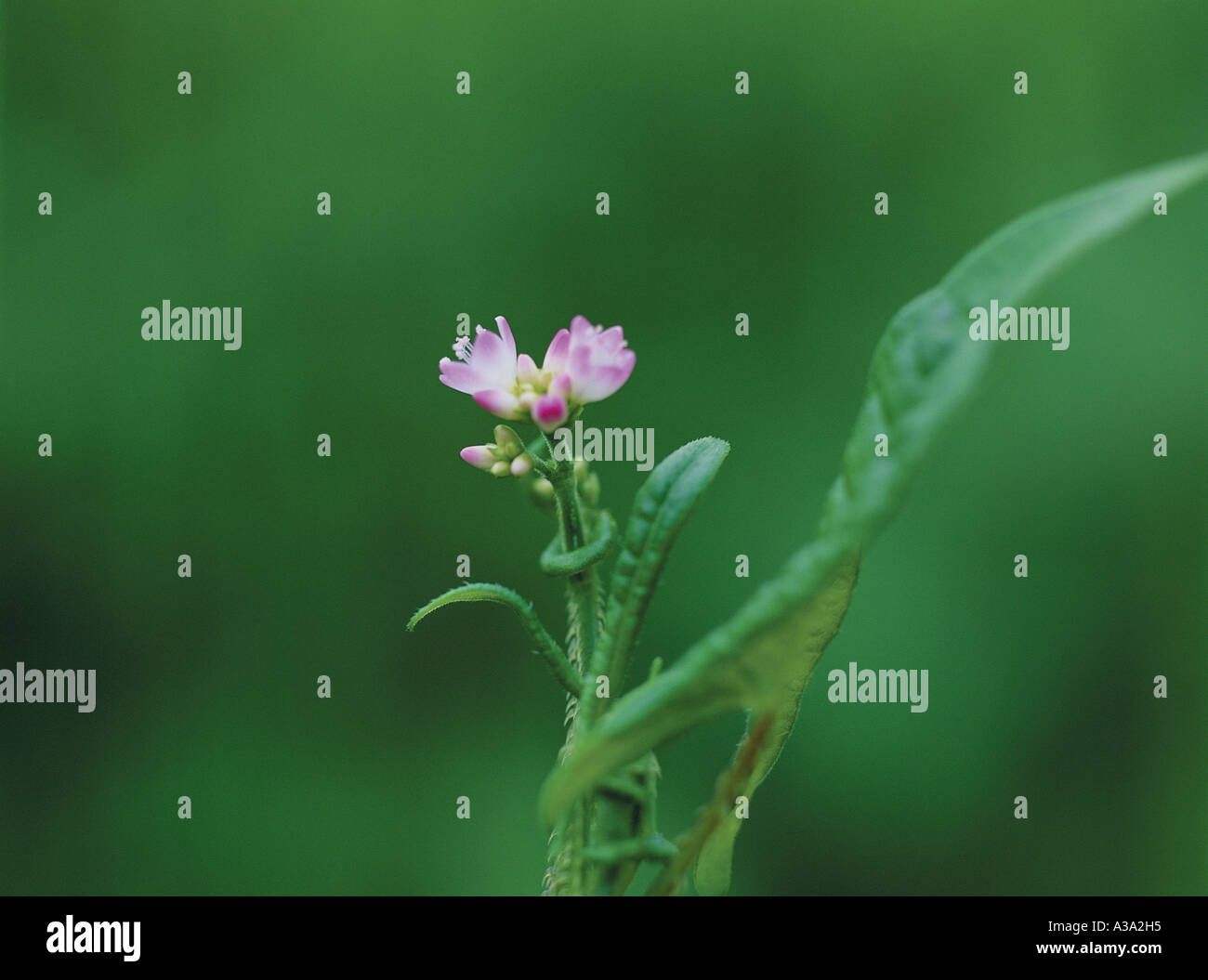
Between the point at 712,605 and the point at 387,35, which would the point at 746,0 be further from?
the point at 712,605

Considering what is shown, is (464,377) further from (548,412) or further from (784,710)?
(784,710)

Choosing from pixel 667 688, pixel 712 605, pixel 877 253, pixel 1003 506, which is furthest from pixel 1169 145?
pixel 667 688

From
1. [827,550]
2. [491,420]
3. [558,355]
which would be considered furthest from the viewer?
[491,420]

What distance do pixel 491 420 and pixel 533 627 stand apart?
118cm

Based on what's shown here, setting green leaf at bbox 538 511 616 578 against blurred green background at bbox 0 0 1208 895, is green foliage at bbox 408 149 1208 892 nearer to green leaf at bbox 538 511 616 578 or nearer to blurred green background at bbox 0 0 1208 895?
green leaf at bbox 538 511 616 578

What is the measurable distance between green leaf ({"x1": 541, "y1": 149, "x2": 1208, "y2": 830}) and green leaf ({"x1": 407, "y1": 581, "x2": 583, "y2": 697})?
1.7 inches

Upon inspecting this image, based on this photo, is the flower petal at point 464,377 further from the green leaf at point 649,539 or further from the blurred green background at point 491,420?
the blurred green background at point 491,420

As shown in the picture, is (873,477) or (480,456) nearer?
(873,477)

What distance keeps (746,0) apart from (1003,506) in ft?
2.88

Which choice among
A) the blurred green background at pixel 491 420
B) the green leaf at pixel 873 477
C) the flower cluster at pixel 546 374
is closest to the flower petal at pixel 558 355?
the flower cluster at pixel 546 374

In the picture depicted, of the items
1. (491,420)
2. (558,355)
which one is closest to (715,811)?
(558,355)

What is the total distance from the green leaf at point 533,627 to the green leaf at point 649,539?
0.6 inches

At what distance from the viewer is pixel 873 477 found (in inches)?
11.7

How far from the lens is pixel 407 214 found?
1.62 m
